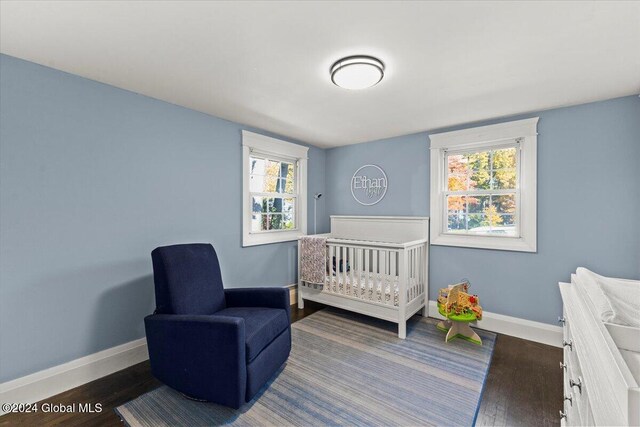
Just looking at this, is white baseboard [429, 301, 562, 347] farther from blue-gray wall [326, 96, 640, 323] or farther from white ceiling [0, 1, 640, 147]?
white ceiling [0, 1, 640, 147]

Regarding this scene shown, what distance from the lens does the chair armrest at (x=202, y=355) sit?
1.71m

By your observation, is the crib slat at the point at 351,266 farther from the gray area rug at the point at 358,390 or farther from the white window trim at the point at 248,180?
the white window trim at the point at 248,180

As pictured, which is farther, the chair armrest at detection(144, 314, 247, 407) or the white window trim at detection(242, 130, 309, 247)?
the white window trim at detection(242, 130, 309, 247)

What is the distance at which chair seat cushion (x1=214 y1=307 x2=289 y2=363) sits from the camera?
1.86 metres

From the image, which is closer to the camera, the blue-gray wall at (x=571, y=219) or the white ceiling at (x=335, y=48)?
the white ceiling at (x=335, y=48)

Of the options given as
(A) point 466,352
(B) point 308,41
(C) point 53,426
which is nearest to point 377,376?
(A) point 466,352

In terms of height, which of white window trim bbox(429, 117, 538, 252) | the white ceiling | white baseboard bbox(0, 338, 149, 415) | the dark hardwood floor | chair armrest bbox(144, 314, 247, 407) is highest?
the white ceiling

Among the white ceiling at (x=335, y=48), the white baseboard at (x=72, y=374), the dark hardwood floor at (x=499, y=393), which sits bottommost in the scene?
the dark hardwood floor at (x=499, y=393)

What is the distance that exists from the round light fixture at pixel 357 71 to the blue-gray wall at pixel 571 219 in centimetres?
187

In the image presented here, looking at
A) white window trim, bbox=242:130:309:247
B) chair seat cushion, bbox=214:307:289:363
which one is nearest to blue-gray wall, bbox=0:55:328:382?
white window trim, bbox=242:130:309:247

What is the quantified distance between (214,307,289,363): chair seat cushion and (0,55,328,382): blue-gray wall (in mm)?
931

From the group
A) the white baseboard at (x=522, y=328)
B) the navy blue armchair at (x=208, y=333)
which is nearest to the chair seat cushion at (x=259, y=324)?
the navy blue armchair at (x=208, y=333)

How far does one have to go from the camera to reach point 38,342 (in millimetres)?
1934

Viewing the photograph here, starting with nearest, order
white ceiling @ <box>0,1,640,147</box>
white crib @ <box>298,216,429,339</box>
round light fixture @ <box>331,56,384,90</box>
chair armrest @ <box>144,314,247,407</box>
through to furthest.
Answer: white ceiling @ <box>0,1,640,147</box>, chair armrest @ <box>144,314,247,407</box>, round light fixture @ <box>331,56,384,90</box>, white crib @ <box>298,216,429,339</box>
